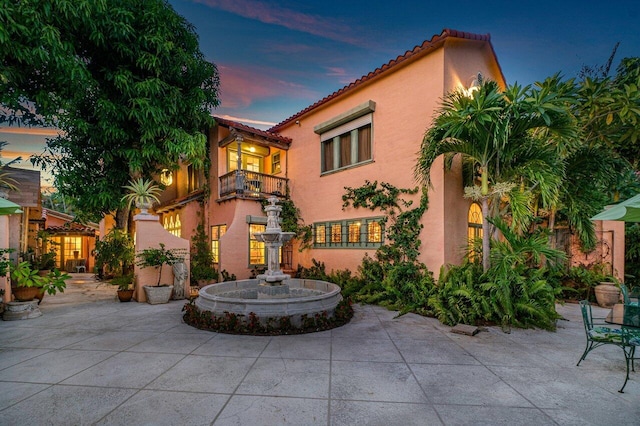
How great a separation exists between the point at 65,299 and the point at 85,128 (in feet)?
20.6

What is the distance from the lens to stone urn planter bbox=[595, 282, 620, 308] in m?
8.51

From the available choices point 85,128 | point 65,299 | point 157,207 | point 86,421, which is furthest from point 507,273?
point 157,207

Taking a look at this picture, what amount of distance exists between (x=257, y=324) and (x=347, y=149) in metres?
7.94

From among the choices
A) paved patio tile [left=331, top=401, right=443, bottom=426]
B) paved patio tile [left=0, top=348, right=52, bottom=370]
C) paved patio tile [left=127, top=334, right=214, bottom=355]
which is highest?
paved patio tile [left=331, top=401, right=443, bottom=426]

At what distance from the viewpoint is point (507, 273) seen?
21.6ft

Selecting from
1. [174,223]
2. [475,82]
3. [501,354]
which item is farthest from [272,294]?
[174,223]

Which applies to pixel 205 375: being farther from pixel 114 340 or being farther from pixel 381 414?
pixel 114 340

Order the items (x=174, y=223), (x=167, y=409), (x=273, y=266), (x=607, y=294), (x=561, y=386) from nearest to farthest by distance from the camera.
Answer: (x=167, y=409) < (x=561, y=386) < (x=273, y=266) < (x=607, y=294) < (x=174, y=223)

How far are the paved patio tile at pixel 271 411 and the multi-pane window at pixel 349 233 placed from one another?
7.28 m

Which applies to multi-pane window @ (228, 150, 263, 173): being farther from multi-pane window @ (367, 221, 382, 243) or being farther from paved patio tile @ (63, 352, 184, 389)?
paved patio tile @ (63, 352, 184, 389)

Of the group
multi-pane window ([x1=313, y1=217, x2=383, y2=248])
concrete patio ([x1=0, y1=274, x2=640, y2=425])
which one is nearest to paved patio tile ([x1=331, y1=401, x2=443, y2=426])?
concrete patio ([x1=0, y1=274, x2=640, y2=425])

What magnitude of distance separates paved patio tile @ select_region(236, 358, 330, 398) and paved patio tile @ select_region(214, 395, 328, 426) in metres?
0.14

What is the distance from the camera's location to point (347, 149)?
38.3ft

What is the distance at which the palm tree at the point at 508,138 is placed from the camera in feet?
20.6
